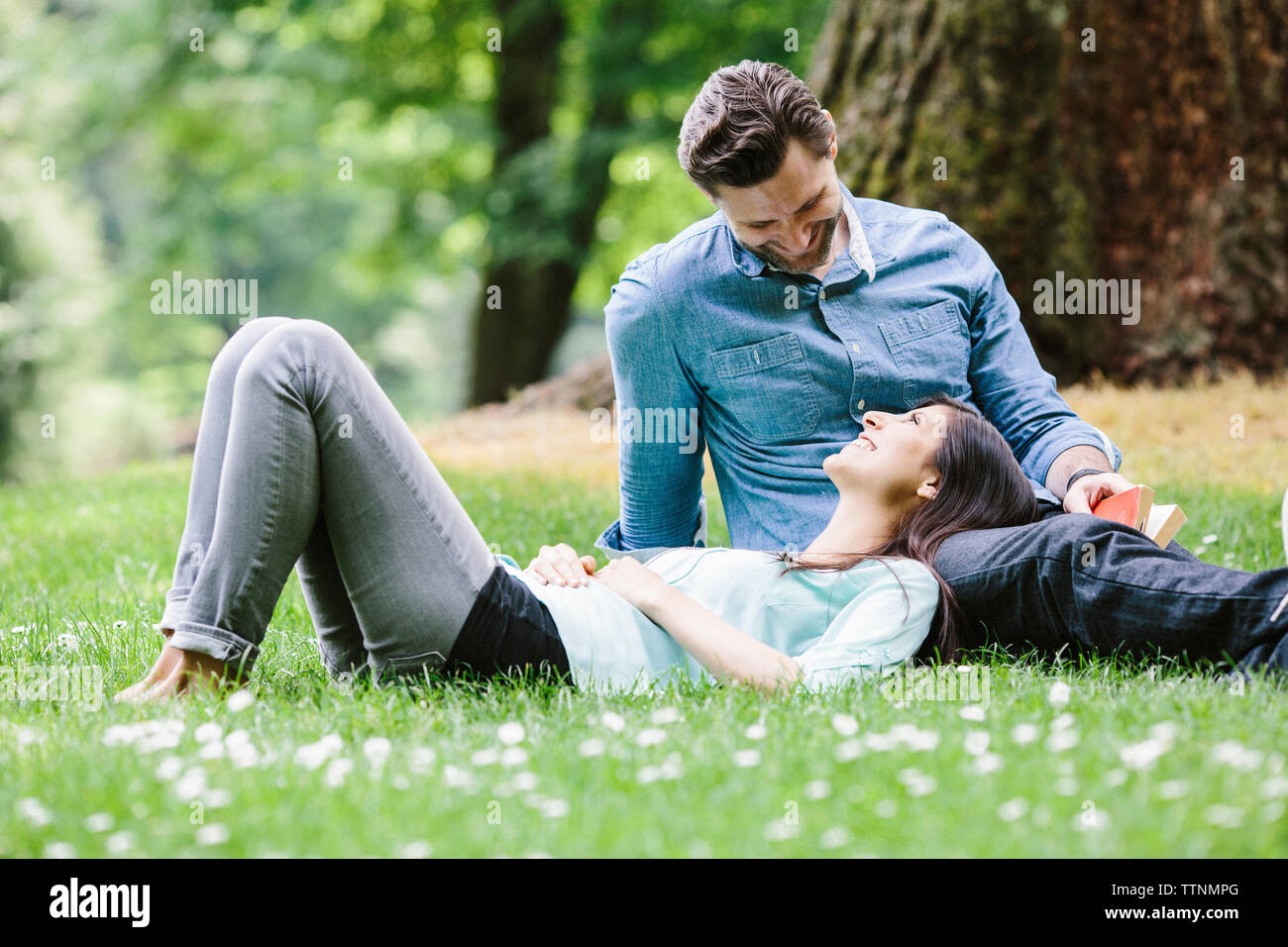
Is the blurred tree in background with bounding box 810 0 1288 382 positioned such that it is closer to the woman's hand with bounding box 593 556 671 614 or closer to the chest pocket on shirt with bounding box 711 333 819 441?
the chest pocket on shirt with bounding box 711 333 819 441

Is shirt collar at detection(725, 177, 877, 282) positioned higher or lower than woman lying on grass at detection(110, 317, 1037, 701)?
higher

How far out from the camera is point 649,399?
3.74 m

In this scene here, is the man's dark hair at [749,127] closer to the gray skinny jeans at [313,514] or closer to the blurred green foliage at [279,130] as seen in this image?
the gray skinny jeans at [313,514]

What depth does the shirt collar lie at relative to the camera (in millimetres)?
3658

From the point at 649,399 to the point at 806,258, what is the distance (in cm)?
63

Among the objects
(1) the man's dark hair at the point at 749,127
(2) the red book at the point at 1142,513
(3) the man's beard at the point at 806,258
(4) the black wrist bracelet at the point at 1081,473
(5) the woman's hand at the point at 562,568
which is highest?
(1) the man's dark hair at the point at 749,127

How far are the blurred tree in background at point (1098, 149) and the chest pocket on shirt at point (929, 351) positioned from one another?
3251 mm

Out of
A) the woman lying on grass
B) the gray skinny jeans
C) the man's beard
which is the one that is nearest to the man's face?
the man's beard

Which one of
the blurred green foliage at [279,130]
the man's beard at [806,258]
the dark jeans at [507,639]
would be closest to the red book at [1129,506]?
the man's beard at [806,258]

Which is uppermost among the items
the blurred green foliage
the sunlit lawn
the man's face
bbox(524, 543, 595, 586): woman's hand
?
the blurred green foliage

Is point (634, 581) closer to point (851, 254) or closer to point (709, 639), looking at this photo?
point (709, 639)

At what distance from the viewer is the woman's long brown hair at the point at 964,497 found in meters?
3.33

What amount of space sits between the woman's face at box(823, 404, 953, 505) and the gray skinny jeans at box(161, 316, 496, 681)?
1.02 meters
